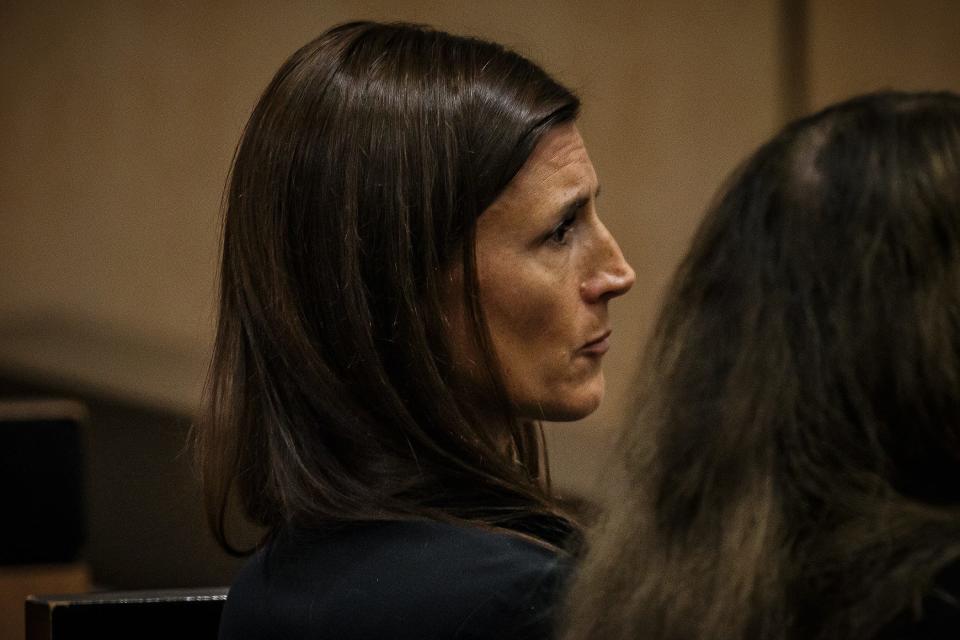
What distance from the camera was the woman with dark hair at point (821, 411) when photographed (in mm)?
771

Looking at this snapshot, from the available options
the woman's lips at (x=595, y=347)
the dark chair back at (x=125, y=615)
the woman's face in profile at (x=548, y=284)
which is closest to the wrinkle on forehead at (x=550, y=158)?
the woman's face in profile at (x=548, y=284)

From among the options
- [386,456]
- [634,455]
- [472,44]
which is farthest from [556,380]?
[634,455]

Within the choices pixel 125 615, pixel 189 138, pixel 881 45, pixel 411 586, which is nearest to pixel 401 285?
pixel 411 586

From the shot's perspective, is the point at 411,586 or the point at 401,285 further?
the point at 401,285

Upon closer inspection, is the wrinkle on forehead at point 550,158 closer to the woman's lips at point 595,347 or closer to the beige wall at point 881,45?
the woman's lips at point 595,347

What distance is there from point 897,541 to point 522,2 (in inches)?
119

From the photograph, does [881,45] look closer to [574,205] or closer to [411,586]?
[574,205]

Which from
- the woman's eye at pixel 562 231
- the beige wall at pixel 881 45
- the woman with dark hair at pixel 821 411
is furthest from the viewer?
the beige wall at pixel 881 45

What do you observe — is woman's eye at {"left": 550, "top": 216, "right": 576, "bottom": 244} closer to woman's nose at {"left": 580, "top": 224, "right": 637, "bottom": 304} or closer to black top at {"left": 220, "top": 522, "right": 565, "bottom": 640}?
woman's nose at {"left": 580, "top": 224, "right": 637, "bottom": 304}

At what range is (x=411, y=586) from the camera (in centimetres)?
105

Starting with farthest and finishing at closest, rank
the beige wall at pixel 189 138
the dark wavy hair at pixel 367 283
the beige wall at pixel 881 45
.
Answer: the beige wall at pixel 881 45 → the beige wall at pixel 189 138 → the dark wavy hair at pixel 367 283

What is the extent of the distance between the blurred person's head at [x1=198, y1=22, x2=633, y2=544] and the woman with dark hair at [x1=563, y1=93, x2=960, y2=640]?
1.05 feet

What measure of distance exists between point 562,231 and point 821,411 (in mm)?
529

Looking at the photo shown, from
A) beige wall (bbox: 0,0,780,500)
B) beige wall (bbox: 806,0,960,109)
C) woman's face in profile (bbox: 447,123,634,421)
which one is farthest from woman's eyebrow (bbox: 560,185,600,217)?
beige wall (bbox: 806,0,960,109)
